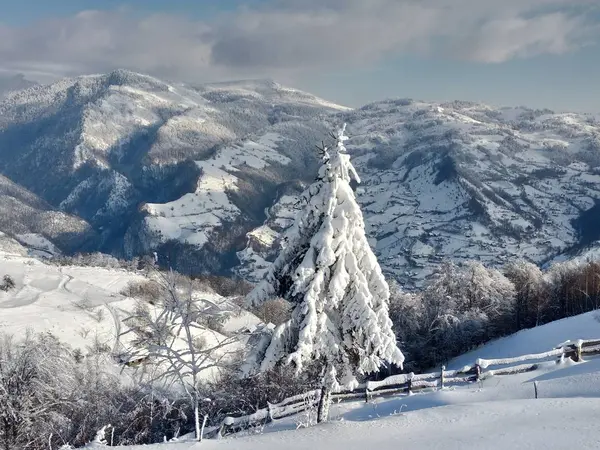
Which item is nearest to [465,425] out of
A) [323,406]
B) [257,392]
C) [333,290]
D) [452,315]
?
[323,406]

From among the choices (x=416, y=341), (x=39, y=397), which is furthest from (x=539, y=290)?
(x=39, y=397)

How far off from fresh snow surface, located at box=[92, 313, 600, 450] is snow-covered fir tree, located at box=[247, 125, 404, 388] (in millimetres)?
1904

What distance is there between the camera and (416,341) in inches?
2571

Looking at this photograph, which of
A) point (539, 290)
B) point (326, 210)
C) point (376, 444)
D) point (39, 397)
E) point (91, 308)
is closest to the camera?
point (376, 444)

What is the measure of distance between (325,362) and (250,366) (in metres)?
2.46

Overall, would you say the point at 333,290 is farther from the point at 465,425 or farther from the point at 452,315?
the point at 452,315

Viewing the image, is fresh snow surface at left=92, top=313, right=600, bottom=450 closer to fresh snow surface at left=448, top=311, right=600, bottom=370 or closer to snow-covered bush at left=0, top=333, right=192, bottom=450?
snow-covered bush at left=0, top=333, right=192, bottom=450

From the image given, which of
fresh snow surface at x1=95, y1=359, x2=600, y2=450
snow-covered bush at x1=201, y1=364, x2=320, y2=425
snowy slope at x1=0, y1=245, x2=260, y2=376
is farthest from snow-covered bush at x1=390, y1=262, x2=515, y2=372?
fresh snow surface at x1=95, y1=359, x2=600, y2=450

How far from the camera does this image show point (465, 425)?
53.4 ft

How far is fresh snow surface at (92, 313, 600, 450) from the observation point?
1467cm

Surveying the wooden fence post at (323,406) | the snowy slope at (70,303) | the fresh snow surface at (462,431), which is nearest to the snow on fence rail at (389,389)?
the wooden fence post at (323,406)

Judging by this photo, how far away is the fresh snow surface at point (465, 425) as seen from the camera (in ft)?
48.1

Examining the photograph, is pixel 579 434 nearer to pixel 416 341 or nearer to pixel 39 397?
pixel 39 397

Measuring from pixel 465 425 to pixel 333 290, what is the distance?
220 inches
